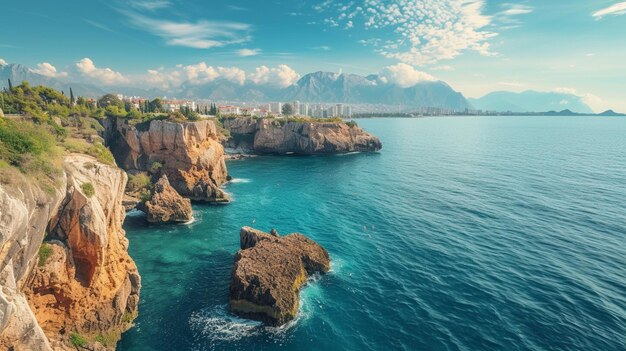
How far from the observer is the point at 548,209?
178ft

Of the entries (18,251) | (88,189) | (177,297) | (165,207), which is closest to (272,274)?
(177,297)

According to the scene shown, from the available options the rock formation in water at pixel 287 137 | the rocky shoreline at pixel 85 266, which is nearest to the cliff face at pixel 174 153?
the rocky shoreline at pixel 85 266

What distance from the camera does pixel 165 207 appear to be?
53688 millimetres

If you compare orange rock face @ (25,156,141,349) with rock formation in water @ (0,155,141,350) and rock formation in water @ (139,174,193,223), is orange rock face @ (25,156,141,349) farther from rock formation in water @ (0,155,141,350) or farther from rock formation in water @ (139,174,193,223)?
rock formation in water @ (139,174,193,223)

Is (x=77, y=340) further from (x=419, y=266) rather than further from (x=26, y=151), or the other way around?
(x=419, y=266)

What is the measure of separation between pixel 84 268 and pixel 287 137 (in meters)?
102

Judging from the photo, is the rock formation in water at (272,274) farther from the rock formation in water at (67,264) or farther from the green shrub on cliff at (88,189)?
the green shrub on cliff at (88,189)

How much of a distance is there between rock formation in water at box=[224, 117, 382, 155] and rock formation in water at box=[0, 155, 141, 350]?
94859 millimetres

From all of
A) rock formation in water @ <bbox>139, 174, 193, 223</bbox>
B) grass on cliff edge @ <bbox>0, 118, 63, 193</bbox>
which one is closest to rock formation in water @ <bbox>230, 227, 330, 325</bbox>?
grass on cliff edge @ <bbox>0, 118, 63, 193</bbox>

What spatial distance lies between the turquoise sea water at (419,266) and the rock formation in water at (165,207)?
235 centimetres

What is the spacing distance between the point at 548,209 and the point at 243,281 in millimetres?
51346

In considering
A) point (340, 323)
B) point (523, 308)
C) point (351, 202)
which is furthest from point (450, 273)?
point (351, 202)

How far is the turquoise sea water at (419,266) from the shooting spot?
27.5m

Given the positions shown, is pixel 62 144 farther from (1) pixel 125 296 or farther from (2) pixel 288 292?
(2) pixel 288 292
